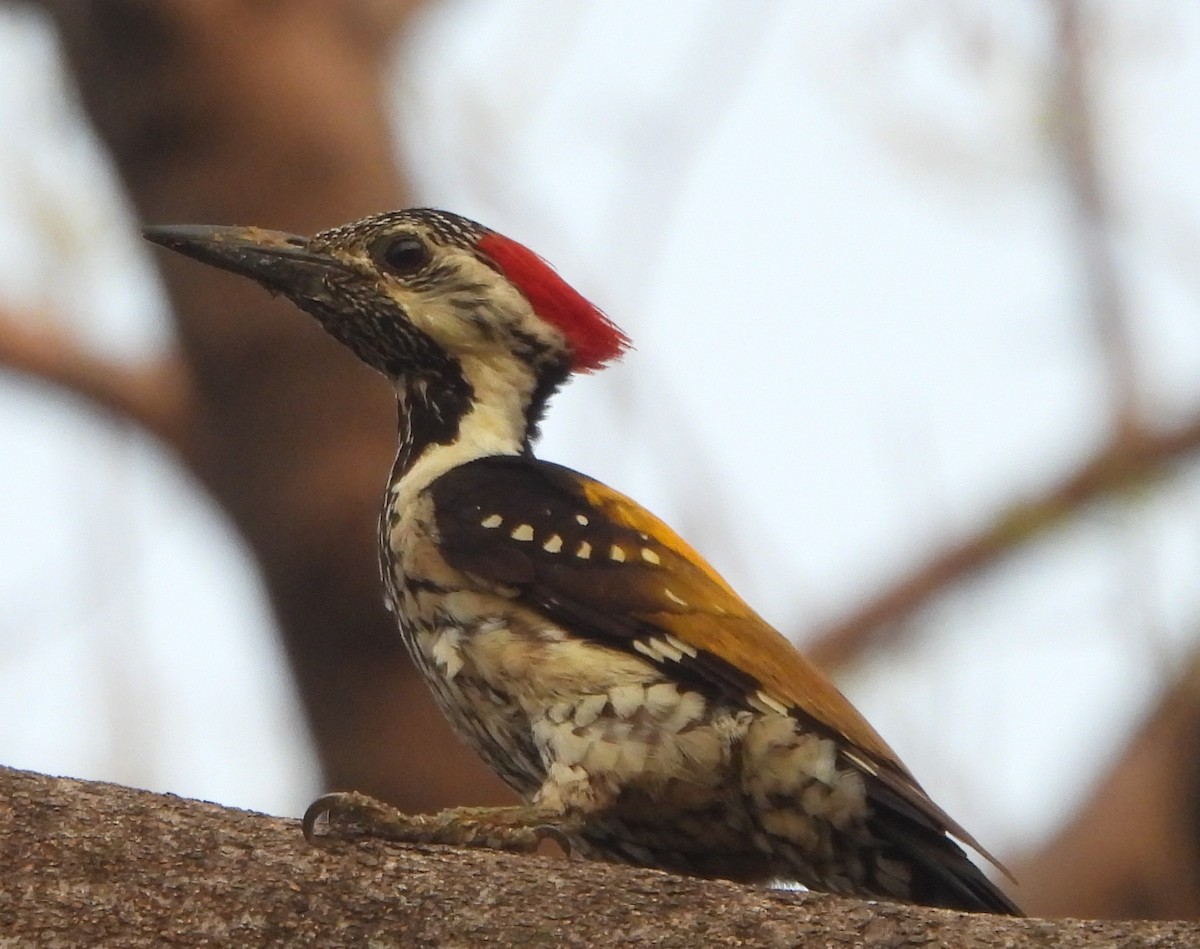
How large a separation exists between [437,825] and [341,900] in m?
0.52

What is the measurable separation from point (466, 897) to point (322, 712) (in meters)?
3.05

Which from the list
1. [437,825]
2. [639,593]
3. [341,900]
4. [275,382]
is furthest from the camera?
[275,382]

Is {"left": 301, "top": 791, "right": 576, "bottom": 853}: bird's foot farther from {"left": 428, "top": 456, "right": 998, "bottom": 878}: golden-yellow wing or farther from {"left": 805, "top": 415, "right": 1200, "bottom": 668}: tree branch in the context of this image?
{"left": 805, "top": 415, "right": 1200, "bottom": 668}: tree branch

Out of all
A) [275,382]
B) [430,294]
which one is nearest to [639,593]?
[430,294]

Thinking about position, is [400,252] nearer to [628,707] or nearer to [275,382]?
[628,707]

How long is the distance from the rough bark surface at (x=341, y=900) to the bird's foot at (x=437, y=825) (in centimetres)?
6

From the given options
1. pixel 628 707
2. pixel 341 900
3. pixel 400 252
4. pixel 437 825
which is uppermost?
pixel 400 252

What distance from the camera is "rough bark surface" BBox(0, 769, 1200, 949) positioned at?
96.0 inches

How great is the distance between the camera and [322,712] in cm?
552

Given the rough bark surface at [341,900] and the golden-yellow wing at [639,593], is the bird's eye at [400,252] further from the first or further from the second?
the rough bark surface at [341,900]

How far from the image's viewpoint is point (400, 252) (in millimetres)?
4152

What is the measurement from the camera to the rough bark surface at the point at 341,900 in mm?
2439

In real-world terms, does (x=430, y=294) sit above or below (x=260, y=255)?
below

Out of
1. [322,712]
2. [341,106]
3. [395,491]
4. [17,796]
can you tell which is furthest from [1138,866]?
[341,106]
